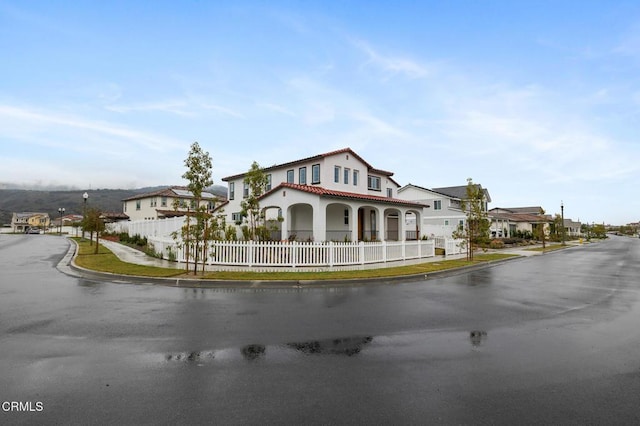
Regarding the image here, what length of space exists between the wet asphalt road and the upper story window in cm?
2098

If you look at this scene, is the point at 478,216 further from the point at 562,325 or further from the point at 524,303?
the point at 562,325

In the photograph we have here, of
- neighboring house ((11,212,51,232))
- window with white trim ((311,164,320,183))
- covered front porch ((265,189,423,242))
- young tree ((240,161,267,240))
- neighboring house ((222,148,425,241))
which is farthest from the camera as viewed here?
neighboring house ((11,212,51,232))

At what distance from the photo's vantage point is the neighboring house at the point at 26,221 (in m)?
112

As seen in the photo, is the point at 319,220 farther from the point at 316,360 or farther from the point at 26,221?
the point at 26,221

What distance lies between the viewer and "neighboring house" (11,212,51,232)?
368ft

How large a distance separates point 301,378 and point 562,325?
6.11m

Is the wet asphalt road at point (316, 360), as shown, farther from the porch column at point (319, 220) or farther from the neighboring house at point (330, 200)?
the neighboring house at point (330, 200)

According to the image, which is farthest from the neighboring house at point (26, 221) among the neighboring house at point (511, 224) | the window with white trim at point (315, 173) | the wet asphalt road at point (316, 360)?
the wet asphalt road at point (316, 360)

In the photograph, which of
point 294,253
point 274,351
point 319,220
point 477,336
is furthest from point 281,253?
point 477,336

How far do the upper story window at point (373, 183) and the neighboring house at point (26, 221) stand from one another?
398 ft

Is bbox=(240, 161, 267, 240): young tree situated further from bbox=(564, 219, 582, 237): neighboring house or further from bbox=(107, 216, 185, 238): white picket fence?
bbox=(564, 219, 582, 237): neighboring house

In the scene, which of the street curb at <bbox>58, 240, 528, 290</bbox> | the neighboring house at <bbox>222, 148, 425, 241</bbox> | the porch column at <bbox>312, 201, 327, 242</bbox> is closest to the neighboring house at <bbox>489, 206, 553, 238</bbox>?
the neighboring house at <bbox>222, 148, 425, 241</bbox>

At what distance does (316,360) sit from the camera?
192 inches

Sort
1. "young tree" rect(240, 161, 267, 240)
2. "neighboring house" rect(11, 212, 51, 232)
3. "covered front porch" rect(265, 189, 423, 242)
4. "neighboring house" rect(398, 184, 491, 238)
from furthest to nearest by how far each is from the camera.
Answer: "neighboring house" rect(11, 212, 51, 232) → "neighboring house" rect(398, 184, 491, 238) → "young tree" rect(240, 161, 267, 240) → "covered front porch" rect(265, 189, 423, 242)
